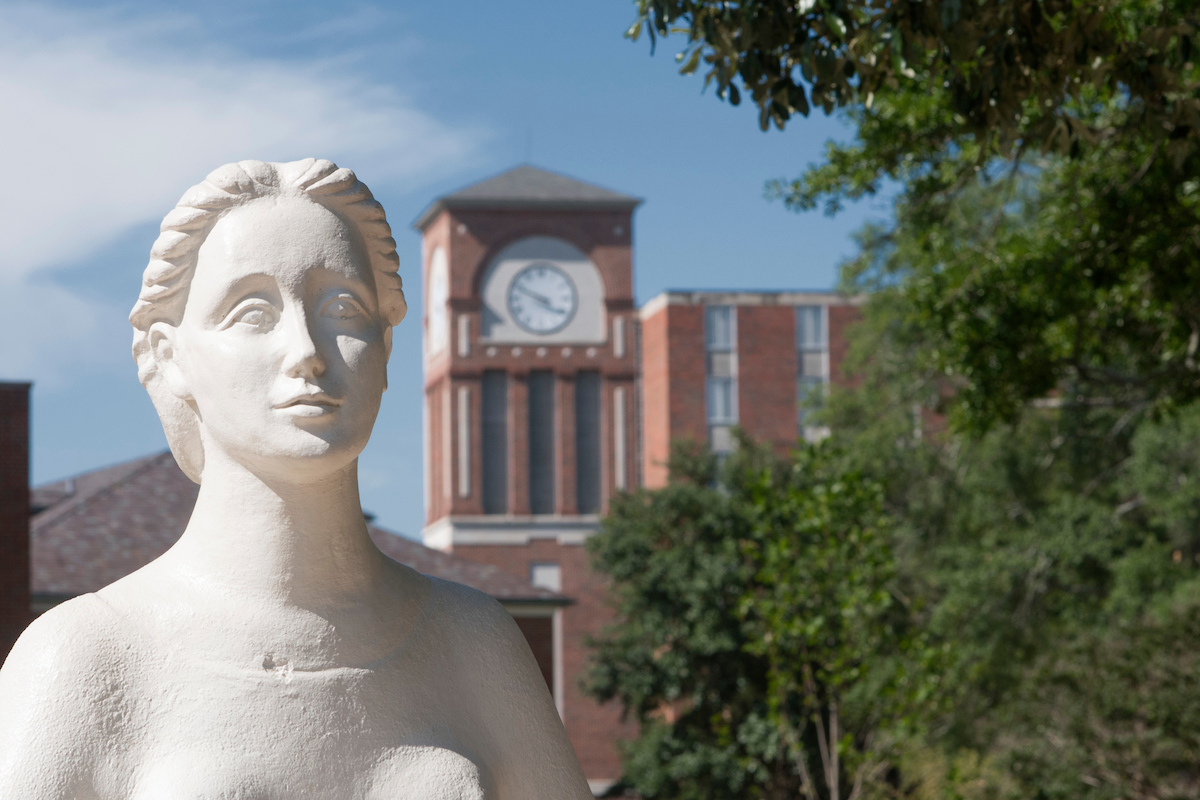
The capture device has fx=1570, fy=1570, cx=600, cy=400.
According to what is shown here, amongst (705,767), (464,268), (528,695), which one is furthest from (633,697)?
(528,695)

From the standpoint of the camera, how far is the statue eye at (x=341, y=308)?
2.44 m

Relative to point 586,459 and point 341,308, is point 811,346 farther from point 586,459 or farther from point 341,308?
point 341,308

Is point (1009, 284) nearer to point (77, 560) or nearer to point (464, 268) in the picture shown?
point (77, 560)

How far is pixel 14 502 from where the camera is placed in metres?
19.3

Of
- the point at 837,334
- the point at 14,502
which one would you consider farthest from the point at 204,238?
the point at 837,334

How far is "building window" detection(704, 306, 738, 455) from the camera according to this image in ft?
158

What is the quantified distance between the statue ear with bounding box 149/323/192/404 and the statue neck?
13 centimetres

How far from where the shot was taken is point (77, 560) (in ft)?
77.2

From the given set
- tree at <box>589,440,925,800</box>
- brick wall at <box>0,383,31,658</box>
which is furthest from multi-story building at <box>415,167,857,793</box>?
brick wall at <box>0,383,31,658</box>

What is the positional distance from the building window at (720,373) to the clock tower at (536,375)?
3220 millimetres

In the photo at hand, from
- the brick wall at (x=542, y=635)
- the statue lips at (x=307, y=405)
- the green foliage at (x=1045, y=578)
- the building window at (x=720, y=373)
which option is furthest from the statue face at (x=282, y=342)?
the building window at (x=720, y=373)

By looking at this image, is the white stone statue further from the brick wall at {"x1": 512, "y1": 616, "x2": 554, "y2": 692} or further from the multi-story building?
the multi-story building

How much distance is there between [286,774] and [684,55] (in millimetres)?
5393

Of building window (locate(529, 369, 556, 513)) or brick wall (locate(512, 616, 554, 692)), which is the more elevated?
building window (locate(529, 369, 556, 513))
